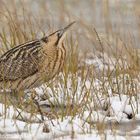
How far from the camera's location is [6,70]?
5.69 m

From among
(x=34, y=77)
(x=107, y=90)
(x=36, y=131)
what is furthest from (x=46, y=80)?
(x=36, y=131)

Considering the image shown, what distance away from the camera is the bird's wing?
18.7ft

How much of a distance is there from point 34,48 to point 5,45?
658mm

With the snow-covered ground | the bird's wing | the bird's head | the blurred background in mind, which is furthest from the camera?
the blurred background

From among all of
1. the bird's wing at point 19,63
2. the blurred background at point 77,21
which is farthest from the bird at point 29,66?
the blurred background at point 77,21

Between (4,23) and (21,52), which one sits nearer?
(21,52)

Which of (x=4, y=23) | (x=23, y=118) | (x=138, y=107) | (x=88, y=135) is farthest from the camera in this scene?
(x=4, y=23)

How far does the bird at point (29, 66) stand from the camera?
5.70 meters

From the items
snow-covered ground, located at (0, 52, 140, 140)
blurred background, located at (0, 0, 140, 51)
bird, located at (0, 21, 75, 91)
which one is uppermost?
blurred background, located at (0, 0, 140, 51)

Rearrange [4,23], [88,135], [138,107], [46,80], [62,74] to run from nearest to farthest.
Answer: [88,135] → [138,107] → [46,80] → [62,74] → [4,23]

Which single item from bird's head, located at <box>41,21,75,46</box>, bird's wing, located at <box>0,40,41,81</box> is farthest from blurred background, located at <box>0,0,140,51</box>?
bird's wing, located at <box>0,40,41,81</box>

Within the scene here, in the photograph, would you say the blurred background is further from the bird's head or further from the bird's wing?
the bird's wing

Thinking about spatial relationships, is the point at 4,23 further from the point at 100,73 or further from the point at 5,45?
the point at 100,73

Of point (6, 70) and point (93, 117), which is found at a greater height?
point (6, 70)
